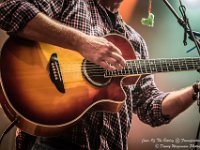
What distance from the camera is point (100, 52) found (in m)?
1.19

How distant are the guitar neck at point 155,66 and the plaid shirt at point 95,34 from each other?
13 centimetres

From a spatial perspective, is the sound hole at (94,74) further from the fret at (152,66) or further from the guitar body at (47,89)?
the fret at (152,66)

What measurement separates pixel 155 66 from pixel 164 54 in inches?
54.6

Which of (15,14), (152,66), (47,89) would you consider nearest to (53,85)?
(47,89)

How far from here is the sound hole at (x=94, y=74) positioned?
4.27 ft

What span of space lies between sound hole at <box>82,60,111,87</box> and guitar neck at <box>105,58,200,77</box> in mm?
24

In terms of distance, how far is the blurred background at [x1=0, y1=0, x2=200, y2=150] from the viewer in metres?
2.70

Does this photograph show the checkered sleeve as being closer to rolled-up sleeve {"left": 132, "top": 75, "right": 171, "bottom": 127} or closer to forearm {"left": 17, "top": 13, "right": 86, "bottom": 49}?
rolled-up sleeve {"left": 132, "top": 75, "right": 171, "bottom": 127}

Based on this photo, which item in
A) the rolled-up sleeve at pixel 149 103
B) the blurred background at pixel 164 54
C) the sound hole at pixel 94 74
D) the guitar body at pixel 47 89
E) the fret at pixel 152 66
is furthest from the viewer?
the blurred background at pixel 164 54

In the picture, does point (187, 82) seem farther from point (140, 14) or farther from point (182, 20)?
point (182, 20)

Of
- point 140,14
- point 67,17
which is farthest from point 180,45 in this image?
point 67,17

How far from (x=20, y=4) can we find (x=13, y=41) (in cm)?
15

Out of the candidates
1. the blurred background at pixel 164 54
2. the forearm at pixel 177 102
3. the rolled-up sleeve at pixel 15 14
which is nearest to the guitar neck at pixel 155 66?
the forearm at pixel 177 102

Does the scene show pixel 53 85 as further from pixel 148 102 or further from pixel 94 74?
pixel 148 102
